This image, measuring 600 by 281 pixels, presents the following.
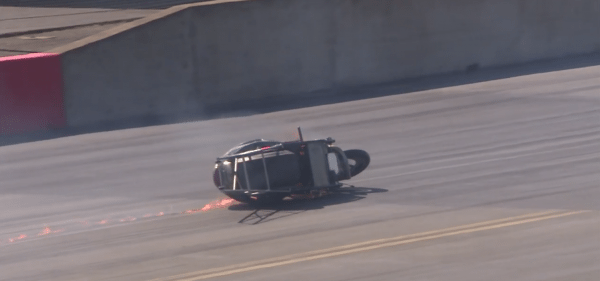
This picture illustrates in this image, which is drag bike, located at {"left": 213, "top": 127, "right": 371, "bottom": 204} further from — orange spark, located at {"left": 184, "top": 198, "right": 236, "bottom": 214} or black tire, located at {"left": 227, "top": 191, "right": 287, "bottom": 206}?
orange spark, located at {"left": 184, "top": 198, "right": 236, "bottom": 214}

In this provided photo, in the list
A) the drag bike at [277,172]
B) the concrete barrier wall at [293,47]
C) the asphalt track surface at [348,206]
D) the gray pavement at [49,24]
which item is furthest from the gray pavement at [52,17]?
the drag bike at [277,172]

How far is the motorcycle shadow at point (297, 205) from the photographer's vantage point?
943cm

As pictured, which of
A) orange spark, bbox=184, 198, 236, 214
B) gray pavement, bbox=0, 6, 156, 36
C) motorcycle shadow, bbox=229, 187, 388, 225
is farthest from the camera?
gray pavement, bbox=0, 6, 156, 36

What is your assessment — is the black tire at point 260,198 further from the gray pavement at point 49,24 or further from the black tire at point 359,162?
the gray pavement at point 49,24

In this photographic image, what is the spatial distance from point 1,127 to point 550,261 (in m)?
11.6

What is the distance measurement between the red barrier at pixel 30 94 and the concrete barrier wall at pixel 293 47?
279 millimetres

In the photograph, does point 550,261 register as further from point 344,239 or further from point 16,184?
point 16,184

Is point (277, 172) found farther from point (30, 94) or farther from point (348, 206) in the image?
point (30, 94)

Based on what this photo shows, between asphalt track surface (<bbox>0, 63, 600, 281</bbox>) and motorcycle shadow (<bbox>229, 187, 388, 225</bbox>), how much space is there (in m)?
0.02

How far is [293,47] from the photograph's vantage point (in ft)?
60.4

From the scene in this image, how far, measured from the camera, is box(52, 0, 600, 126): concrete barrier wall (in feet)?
55.7

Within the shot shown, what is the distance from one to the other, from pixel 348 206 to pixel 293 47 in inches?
364

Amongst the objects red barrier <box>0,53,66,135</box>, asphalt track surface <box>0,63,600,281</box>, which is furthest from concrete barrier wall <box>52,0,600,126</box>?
asphalt track surface <box>0,63,600,281</box>

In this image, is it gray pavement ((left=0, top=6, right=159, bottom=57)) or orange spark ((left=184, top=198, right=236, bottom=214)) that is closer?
orange spark ((left=184, top=198, right=236, bottom=214))
